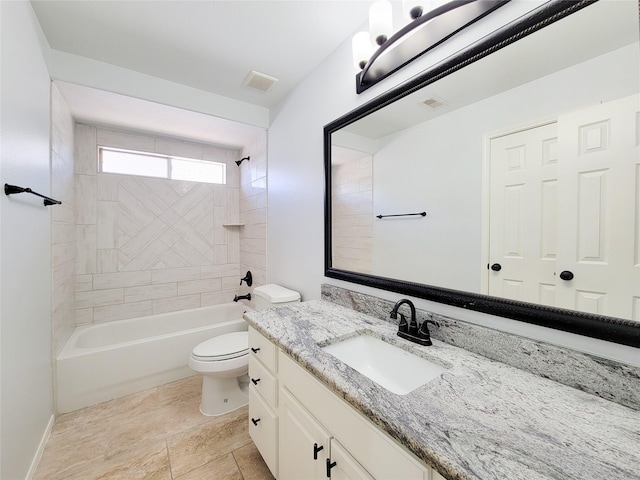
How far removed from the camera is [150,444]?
1563 mm

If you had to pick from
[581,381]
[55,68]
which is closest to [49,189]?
[55,68]

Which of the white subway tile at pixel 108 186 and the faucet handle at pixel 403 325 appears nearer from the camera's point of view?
the faucet handle at pixel 403 325

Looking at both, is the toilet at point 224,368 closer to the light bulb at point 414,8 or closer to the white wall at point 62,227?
the white wall at point 62,227

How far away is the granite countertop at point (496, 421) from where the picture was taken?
1.59ft

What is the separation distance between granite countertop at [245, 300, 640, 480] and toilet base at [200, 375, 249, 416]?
1290mm

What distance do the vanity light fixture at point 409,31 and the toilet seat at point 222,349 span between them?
1.90 metres

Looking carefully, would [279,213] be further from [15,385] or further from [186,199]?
[15,385]

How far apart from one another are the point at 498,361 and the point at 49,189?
2.65 meters

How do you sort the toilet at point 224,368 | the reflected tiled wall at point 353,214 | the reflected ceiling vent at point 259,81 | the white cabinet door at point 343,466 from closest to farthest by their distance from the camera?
1. the white cabinet door at point 343,466
2. the reflected tiled wall at point 353,214
3. the toilet at point 224,368
4. the reflected ceiling vent at point 259,81

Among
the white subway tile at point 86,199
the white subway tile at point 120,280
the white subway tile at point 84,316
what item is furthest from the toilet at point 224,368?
the white subway tile at point 86,199

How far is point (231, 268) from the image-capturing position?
10.7ft

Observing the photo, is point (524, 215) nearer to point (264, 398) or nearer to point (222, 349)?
point (264, 398)

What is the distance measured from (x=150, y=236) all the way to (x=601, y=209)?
3.33 metres

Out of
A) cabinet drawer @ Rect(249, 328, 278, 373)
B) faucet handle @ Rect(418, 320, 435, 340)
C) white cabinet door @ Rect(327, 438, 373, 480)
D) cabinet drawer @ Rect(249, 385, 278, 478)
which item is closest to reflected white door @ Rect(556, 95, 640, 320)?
faucet handle @ Rect(418, 320, 435, 340)
